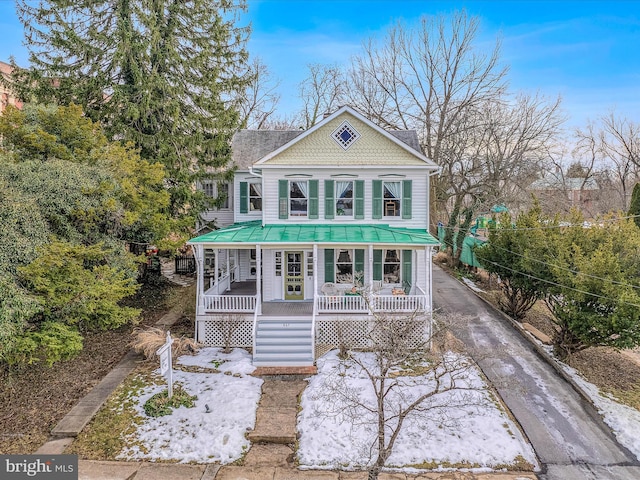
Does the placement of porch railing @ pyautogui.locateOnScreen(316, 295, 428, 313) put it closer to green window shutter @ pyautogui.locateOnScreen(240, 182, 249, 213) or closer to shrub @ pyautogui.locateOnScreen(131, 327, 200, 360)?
shrub @ pyautogui.locateOnScreen(131, 327, 200, 360)

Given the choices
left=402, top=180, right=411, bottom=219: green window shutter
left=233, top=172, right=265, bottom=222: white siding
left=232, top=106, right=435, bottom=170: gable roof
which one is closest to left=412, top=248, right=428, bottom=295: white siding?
left=402, top=180, right=411, bottom=219: green window shutter

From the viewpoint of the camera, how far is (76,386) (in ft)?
31.4

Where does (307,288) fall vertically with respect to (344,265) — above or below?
below

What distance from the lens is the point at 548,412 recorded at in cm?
873

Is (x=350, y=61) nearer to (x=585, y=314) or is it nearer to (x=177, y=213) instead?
(x=177, y=213)

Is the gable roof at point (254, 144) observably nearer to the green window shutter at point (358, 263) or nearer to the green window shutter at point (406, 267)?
the green window shutter at point (358, 263)

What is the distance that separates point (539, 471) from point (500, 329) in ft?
25.1

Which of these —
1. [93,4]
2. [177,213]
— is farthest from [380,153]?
[93,4]

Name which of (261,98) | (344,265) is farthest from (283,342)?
(261,98)

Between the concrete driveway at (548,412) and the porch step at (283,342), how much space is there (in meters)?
4.89

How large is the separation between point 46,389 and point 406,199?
1262cm

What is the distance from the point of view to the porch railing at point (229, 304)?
40.8 feet

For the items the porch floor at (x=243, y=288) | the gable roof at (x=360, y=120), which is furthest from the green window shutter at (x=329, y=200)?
the porch floor at (x=243, y=288)

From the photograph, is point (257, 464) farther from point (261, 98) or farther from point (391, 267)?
point (261, 98)
